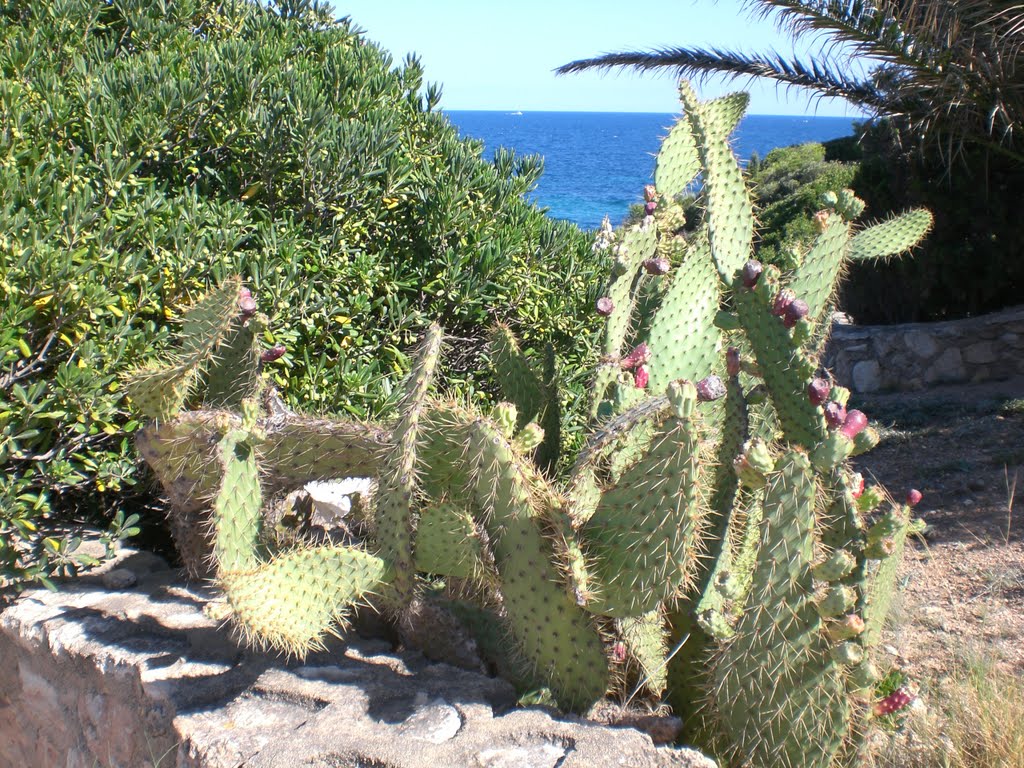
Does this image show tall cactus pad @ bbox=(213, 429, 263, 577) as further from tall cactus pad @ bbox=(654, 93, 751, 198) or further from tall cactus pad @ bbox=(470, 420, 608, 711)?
tall cactus pad @ bbox=(654, 93, 751, 198)

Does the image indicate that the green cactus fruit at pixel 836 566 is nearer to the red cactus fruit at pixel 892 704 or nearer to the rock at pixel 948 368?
the red cactus fruit at pixel 892 704

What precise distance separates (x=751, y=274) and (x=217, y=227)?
71.5 inches

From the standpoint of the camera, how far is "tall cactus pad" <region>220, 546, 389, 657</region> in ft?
6.82

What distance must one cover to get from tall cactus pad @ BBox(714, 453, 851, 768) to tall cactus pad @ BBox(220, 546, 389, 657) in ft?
3.00

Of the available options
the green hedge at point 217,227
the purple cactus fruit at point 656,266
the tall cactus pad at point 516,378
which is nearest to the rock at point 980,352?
the green hedge at point 217,227

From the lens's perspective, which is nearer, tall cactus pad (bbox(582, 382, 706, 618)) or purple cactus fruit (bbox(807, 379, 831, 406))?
tall cactus pad (bbox(582, 382, 706, 618))

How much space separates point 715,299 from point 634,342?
36 centimetres

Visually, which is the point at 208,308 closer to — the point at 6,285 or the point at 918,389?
the point at 6,285

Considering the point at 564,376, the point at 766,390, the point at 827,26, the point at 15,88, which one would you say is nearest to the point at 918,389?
the point at 827,26

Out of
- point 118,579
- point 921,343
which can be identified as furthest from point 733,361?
point 921,343

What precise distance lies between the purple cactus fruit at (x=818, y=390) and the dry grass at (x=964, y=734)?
0.88 meters

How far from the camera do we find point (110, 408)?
2.73 metres

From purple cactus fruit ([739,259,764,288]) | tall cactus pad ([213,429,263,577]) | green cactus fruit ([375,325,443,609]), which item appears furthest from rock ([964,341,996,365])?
tall cactus pad ([213,429,263,577])

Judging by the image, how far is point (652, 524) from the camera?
2.05m
